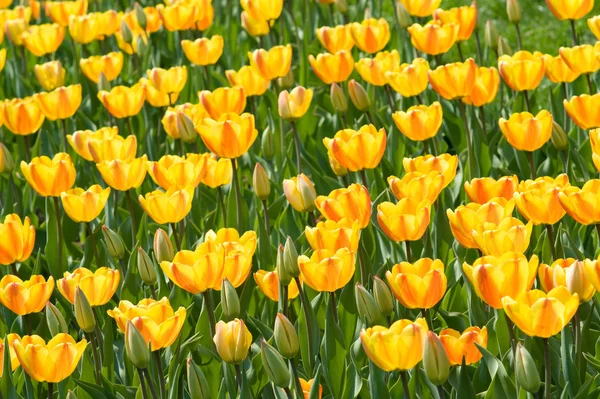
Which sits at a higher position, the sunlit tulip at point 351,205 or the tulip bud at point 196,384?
the sunlit tulip at point 351,205

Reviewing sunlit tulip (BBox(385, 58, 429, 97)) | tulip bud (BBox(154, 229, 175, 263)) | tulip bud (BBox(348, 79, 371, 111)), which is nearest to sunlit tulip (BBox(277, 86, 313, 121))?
tulip bud (BBox(348, 79, 371, 111))

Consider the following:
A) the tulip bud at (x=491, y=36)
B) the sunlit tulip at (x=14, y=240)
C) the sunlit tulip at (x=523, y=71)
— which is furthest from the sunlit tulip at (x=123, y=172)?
the tulip bud at (x=491, y=36)

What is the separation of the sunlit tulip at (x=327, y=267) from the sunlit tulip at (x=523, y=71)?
1360 millimetres

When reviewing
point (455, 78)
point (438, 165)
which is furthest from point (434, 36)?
point (438, 165)

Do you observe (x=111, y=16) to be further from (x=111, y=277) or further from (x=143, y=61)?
(x=111, y=277)

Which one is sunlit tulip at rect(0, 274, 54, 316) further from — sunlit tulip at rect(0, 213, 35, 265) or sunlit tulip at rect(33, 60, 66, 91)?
sunlit tulip at rect(33, 60, 66, 91)

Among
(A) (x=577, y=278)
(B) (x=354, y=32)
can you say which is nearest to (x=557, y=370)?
(A) (x=577, y=278)

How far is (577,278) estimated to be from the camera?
6.76 ft

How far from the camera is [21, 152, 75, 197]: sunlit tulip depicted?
3053mm

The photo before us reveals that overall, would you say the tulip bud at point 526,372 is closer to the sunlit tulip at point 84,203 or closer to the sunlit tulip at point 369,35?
the sunlit tulip at point 84,203

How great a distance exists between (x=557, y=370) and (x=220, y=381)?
86 cm

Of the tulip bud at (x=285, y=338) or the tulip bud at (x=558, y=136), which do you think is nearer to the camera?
the tulip bud at (x=285, y=338)

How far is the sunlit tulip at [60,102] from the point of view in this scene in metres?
3.74

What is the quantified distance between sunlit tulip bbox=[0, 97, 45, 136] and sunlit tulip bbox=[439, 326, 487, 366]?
2139 millimetres
